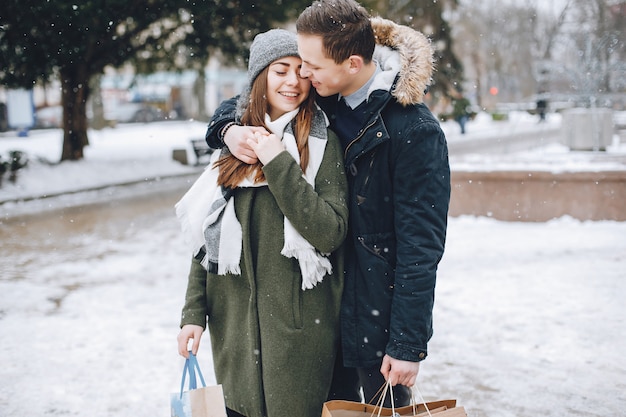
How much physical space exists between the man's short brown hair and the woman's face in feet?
0.52

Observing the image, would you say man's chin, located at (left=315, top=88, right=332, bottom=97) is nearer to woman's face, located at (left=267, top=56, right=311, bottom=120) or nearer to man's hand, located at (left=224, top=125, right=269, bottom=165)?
woman's face, located at (left=267, top=56, right=311, bottom=120)

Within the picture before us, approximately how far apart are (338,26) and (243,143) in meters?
0.51

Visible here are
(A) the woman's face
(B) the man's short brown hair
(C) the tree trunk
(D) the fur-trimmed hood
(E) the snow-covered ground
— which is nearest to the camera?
(B) the man's short brown hair

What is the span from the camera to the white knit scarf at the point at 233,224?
2.29m

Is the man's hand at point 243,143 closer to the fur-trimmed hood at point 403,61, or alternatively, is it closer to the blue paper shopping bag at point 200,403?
the fur-trimmed hood at point 403,61

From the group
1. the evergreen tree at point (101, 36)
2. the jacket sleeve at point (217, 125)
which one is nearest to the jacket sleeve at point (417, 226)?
the jacket sleeve at point (217, 125)

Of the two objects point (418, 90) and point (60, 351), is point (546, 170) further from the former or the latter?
point (418, 90)

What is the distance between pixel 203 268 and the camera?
103 inches

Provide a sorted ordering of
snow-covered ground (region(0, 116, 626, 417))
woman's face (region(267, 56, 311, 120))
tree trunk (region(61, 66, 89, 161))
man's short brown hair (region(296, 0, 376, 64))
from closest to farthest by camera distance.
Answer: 1. man's short brown hair (region(296, 0, 376, 64))
2. woman's face (region(267, 56, 311, 120))
3. snow-covered ground (region(0, 116, 626, 417))
4. tree trunk (region(61, 66, 89, 161))

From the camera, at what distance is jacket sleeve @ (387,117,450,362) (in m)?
2.21

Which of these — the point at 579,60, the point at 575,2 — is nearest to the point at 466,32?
the point at 575,2

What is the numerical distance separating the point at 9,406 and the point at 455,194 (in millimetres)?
6724

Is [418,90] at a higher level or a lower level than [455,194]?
higher

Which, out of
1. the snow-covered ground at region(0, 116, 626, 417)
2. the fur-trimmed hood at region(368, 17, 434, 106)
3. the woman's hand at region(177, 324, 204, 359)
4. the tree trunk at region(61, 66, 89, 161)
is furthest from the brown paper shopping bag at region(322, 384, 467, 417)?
the tree trunk at region(61, 66, 89, 161)
